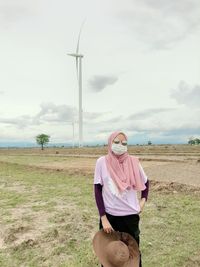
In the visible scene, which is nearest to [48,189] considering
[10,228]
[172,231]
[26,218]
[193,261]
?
[26,218]

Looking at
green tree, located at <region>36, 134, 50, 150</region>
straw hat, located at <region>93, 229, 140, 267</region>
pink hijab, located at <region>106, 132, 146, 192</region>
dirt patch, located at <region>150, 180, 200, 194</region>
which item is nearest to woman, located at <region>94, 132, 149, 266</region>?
pink hijab, located at <region>106, 132, 146, 192</region>

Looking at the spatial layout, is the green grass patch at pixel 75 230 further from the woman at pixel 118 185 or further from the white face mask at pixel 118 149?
the white face mask at pixel 118 149

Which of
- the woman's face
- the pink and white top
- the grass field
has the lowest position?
the grass field

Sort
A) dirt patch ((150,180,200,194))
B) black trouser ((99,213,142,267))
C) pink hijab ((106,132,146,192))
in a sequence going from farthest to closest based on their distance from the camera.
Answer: dirt patch ((150,180,200,194)) → black trouser ((99,213,142,267)) → pink hijab ((106,132,146,192))

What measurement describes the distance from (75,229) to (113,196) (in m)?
3.65

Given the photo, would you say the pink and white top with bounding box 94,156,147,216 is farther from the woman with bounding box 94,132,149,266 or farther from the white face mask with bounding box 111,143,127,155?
the white face mask with bounding box 111,143,127,155

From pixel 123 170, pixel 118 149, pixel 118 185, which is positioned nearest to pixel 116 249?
pixel 118 185

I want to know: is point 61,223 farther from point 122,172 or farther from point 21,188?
point 21,188

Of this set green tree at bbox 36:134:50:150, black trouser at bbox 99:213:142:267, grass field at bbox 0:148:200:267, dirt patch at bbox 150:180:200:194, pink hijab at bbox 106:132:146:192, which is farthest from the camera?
green tree at bbox 36:134:50:150

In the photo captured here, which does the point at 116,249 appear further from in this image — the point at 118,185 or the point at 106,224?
the point at 118,185

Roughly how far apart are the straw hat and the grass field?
4.93 ft

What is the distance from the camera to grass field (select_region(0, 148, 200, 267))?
6.86 metres

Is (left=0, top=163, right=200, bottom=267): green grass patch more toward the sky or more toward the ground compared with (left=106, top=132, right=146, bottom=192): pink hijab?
more toward the ground

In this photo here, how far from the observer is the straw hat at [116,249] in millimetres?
4988
